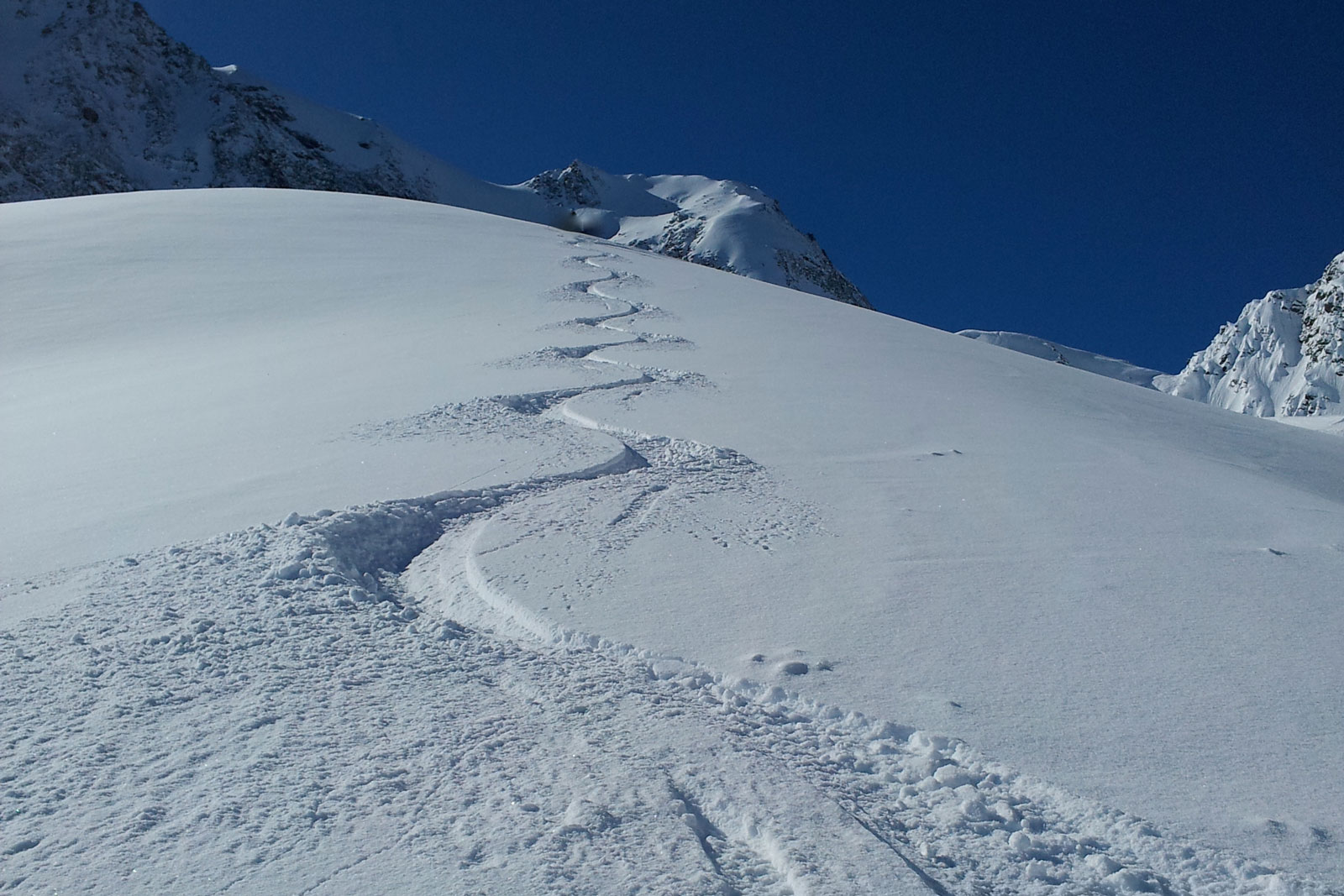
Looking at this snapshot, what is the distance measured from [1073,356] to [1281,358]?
5474 centimetres

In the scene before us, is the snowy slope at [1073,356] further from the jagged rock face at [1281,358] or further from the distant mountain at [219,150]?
the distant mountain at [219,150]

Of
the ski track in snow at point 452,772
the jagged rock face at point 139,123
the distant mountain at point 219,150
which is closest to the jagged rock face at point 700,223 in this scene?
the distant mountain at point 219,150

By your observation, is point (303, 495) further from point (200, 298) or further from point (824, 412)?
point (200, 298)

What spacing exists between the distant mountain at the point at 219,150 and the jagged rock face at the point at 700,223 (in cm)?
19

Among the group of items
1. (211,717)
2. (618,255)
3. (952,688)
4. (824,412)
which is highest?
(618,255)

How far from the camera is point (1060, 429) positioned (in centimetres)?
409

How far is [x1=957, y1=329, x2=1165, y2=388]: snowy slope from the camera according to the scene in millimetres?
138500

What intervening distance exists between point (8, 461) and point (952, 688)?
352 centimetres

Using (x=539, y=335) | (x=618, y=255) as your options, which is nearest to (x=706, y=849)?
(x=539, y=335)

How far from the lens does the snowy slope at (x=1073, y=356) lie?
138 meters

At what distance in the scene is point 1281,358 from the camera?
9519 cm

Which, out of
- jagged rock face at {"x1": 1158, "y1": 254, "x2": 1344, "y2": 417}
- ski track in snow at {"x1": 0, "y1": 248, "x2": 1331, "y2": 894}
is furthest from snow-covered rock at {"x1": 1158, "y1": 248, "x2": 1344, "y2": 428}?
ski track in snow at {"x1": 0, "y1": 248, "x2": 1331, "y2": 894}

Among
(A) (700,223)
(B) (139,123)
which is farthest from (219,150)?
(A) (700,223)

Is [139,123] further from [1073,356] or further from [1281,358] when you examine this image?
[1073,356]
